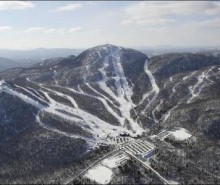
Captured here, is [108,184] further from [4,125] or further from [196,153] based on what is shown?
[4,125]

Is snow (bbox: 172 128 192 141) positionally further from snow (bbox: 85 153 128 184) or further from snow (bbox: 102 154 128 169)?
snow (bbox: 102 154 128 169)

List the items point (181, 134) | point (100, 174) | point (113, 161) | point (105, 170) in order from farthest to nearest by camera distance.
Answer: point (181, 134) → point (113, 161) → point (105, 170) → point (100, 174)

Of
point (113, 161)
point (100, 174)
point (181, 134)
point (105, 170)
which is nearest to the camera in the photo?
point (100, 174)

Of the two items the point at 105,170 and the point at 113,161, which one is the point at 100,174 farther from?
the point at 113,161

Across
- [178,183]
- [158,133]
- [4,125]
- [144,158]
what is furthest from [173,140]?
[4,125]

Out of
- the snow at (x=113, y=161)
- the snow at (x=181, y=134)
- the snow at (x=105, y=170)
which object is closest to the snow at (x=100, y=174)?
the snow at (x=105, y=170)

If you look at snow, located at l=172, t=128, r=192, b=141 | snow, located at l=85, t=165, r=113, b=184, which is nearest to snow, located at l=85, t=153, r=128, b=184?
snow, located at l=85, t=165, r=113, b=184

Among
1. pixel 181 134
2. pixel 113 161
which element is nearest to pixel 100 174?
pixel 113 161
